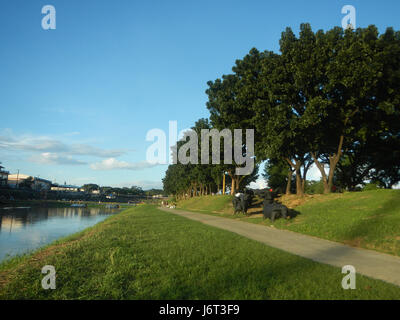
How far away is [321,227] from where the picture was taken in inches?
507

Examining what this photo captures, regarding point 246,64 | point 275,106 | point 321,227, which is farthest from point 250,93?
point 321,227

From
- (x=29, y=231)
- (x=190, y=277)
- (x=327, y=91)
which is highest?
(x=327, y=91)

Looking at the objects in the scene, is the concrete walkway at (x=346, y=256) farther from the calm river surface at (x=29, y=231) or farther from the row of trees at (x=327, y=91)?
the calm river surface at (x=29, y=231)

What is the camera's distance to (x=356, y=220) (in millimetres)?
12406

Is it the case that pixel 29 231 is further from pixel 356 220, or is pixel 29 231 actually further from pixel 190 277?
pixel 356 220

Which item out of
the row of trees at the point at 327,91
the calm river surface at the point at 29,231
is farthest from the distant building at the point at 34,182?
the row of trees at the point at 327,91

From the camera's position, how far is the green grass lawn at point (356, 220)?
9984 mm

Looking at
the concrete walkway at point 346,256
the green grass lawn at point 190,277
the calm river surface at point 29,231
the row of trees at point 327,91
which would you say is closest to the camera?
the green grass lawn at point 190,277

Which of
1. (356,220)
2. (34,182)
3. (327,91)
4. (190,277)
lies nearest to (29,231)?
(190,277)

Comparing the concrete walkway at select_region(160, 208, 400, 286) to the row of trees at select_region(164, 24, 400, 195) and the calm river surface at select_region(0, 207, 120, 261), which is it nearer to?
the row of trees at select_region(164, 24, 400, 195)

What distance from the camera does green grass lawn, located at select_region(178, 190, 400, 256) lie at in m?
9.98

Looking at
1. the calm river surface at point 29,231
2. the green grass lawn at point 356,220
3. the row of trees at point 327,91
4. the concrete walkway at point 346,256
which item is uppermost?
the row of trees at point 327,91
